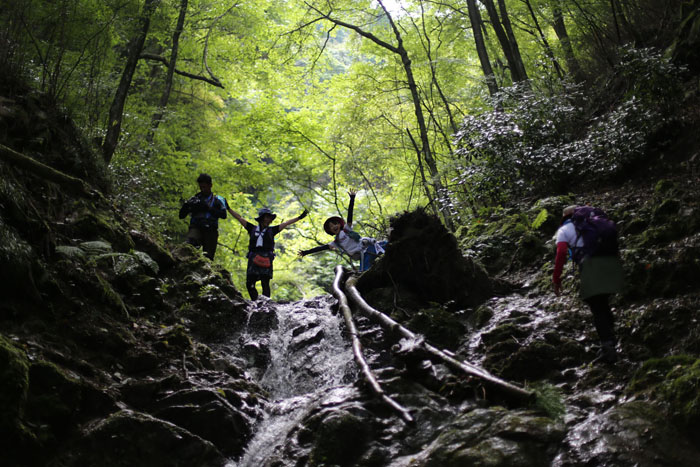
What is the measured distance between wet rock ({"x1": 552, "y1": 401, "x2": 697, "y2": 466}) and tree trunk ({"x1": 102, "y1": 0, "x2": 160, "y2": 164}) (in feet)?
29.2

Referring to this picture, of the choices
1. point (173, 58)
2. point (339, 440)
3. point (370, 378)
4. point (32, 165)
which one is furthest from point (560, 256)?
point (173, 58)

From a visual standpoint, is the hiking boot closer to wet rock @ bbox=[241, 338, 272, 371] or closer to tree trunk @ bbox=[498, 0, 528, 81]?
wet rock @ bbox=[241, 338, 272, 371]

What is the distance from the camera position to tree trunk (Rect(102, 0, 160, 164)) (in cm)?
902

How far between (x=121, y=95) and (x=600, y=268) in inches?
361

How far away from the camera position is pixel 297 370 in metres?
6.97

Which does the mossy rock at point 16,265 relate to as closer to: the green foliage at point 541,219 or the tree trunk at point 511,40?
the green foliage at point 541,219

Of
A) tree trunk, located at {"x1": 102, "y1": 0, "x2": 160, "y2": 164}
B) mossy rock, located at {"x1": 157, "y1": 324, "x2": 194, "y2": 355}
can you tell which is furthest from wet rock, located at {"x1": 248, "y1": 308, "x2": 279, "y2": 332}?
tree trunk, located at {"x1": 102, "y1": 0, "x2": 160, "y2": 164}

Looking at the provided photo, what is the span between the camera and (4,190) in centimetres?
501

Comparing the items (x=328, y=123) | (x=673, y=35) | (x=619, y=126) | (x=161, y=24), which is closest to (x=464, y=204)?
(x=619, y=126)

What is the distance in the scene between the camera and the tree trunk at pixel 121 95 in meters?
9.02

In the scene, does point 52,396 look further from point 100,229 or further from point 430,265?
point 430,265

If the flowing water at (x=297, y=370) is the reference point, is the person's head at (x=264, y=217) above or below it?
above

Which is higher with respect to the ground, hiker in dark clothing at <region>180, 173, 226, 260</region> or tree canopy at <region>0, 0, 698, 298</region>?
tree canopy at <region>0, 0, 698, 298</region>

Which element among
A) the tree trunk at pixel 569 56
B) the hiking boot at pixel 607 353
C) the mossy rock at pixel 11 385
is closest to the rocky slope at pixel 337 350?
the mossy rock at pixel 11 385
